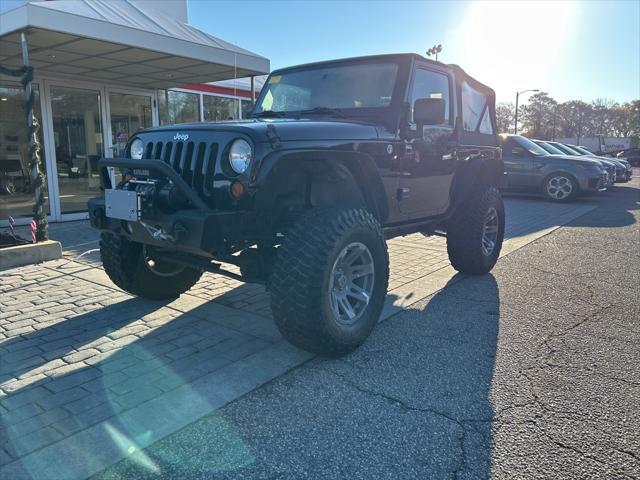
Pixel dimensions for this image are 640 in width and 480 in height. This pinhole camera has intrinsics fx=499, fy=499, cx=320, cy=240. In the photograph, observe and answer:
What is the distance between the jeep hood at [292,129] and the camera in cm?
304

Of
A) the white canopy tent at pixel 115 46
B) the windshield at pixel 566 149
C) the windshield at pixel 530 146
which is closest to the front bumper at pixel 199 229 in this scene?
the white canopy tent at pixel 115 46

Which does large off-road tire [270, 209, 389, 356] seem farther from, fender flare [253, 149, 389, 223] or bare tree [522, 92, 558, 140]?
bare tree [522, 92, 558, 140]

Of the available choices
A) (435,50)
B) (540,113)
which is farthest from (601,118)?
(435,50)

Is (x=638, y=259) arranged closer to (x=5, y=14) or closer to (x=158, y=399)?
(x=158, y=399)

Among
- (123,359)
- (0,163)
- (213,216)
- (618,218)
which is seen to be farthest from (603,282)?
(0,163)

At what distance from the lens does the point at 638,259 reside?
6523 millimetres

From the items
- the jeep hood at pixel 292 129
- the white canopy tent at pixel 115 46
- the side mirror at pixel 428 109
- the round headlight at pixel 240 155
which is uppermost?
the white canopy tent at pixel 115 46

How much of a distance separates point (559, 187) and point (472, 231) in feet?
31.1

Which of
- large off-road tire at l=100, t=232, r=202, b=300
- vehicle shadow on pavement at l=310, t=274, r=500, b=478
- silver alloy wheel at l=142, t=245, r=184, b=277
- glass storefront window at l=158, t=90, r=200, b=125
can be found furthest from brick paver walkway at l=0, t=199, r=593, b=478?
glass storefront window at l=158, t=90, r=200, b=125

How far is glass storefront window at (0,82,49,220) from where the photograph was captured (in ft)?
28.4

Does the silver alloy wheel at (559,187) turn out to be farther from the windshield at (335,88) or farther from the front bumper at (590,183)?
the windshield at (335,88)

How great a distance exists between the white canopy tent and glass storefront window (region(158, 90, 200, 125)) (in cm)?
137

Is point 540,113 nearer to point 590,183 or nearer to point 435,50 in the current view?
point 435,50

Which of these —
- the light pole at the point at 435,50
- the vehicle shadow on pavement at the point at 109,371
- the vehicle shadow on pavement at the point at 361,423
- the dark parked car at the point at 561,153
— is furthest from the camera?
the light pole at the point at 435,50
